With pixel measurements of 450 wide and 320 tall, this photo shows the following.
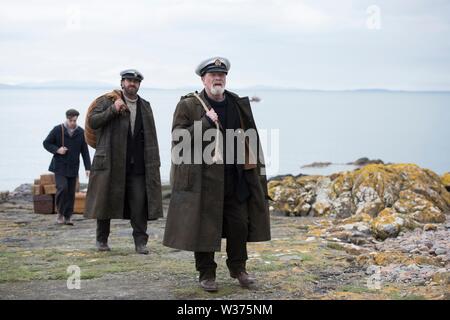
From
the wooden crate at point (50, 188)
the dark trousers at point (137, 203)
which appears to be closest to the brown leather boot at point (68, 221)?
the wooden crate at point (50, 188)

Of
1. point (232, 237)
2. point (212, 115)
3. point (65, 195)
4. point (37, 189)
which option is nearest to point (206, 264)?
point (232, 237)

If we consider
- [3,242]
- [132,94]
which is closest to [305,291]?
[132,94]

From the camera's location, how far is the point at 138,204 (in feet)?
34.6

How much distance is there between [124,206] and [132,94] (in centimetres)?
150

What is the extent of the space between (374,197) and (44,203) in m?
6.58

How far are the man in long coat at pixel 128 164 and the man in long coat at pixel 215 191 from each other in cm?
268

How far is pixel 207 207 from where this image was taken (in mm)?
7754

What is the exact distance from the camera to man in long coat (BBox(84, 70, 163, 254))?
34.4ft

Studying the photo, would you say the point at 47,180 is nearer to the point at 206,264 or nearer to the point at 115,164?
the point at 115,164

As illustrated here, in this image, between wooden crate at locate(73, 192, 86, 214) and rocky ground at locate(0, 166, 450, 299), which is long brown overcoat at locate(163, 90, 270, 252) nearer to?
rocky ground at locate(0, 166, 450, 299)

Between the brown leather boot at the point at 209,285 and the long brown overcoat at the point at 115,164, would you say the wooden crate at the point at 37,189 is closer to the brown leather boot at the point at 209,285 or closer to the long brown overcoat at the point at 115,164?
the long brown overcoat at the point at 115,164

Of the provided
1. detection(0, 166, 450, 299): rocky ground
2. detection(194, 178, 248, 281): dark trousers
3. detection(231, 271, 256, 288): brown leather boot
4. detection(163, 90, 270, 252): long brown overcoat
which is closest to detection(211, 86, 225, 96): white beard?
detection(163, 90, 270, 252): long brown overcoat

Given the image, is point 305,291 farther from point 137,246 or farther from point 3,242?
point 3,242

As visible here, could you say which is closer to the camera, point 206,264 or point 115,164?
point 206,264
